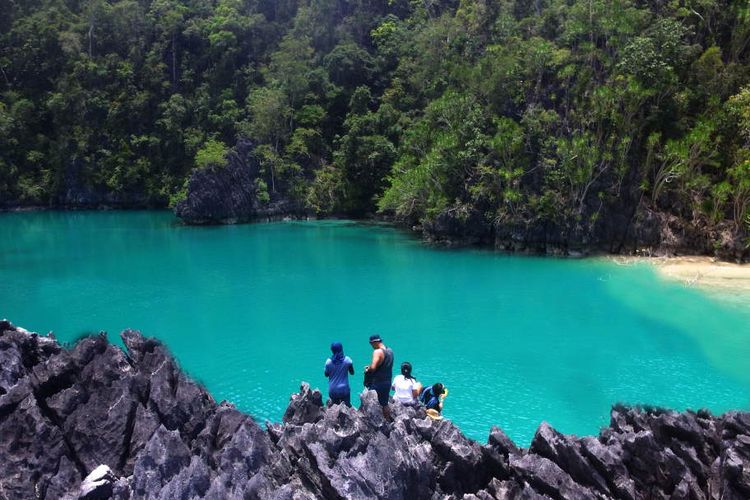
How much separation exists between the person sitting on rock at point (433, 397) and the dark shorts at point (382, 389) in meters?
0.78

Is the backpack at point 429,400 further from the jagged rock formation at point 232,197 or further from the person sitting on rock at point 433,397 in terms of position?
the jagged rock formation at point 232,197

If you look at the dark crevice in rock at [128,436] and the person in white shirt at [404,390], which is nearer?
the dark crevice in rock at [128,436]

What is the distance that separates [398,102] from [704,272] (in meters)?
27.9

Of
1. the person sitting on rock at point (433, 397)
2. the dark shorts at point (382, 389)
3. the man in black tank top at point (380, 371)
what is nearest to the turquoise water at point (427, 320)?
the person sitting on rock at point (433, 397)

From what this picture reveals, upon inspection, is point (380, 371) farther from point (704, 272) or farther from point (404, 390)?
point (704, 272)

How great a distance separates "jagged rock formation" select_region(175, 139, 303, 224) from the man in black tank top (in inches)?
1498

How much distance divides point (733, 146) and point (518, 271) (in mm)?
11794

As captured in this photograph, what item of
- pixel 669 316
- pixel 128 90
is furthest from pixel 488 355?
pixel 128 90

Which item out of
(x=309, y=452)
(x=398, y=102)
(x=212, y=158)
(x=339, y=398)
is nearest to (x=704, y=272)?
(x=339, y=398)

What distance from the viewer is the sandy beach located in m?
22.8

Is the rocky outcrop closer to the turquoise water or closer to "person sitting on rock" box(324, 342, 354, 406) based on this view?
the turquoise water

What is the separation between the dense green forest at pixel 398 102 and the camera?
2841 cm

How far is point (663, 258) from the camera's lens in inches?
1096

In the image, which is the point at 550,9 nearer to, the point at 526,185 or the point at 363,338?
the point at 526,185
